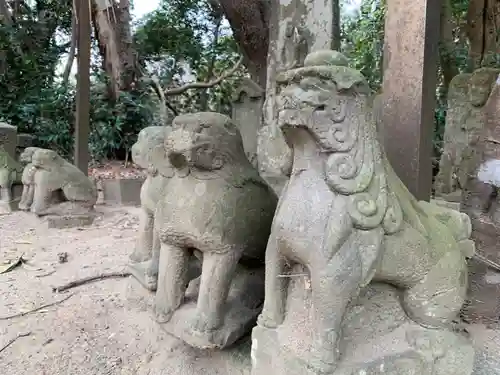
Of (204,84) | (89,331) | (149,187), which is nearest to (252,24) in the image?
(204,84)

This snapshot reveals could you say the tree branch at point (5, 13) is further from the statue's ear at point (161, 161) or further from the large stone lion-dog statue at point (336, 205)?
the large stone lion-dog statue at point (336, 205)

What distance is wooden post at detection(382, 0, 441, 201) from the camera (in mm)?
2031

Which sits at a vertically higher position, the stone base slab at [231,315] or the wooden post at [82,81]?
the wooden post at [82,81]

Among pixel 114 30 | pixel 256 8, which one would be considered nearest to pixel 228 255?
pixel 256 8

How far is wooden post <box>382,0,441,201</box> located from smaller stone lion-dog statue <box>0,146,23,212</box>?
13.4ft

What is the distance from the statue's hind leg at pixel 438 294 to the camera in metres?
1.50

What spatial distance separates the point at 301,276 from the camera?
1.50 meters

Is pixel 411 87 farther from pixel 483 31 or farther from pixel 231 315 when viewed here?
pixel 483 31

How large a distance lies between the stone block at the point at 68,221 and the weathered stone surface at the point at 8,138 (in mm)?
1365

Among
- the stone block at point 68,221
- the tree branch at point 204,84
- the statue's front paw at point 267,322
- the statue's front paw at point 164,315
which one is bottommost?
the stone block at point 68,221

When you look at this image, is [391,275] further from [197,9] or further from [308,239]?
[197,9]

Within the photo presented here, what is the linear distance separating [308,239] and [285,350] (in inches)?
14.0

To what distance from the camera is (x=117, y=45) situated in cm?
875

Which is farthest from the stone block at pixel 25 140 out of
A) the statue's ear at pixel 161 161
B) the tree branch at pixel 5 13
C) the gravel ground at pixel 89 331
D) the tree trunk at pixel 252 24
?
the statue's ear at pixel 161 161
